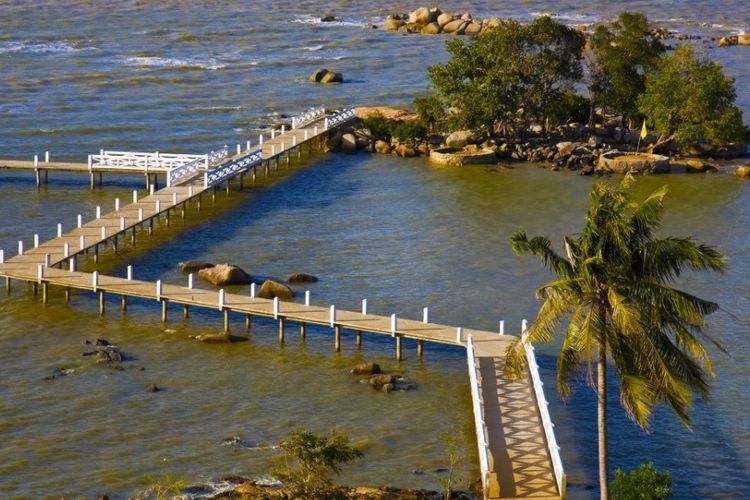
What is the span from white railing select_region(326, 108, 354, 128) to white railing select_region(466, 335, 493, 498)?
40186mm

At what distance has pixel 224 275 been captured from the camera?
57.3 metres

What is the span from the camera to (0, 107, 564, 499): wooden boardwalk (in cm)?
3881

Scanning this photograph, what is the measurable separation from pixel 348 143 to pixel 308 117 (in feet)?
14.1

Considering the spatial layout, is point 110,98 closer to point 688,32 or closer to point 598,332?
point 688,32

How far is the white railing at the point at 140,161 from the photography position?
74.1 meters

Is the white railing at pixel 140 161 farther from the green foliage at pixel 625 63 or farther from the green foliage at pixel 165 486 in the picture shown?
the green foliage at pixel 165 486

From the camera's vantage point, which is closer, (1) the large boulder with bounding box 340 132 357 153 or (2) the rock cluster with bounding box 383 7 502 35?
(1) the large boulder with bounding box 340 132 357 153

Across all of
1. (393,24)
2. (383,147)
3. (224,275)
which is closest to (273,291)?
(224,275)

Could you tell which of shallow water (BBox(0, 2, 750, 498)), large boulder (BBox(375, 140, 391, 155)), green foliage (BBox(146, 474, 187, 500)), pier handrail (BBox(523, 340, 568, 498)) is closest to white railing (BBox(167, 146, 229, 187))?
shallow water (BBox(0, 2, 750, 498))

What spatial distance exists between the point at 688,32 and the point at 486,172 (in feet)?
200

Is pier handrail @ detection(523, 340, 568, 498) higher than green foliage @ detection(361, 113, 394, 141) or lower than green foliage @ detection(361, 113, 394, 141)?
lower

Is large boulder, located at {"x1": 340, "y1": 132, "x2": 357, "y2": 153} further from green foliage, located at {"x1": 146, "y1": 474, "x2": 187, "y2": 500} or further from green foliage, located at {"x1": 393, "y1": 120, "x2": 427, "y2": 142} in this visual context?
green foliage, located at {"x1": 146, "y1": 474, "x2": 187, "y2": 500}

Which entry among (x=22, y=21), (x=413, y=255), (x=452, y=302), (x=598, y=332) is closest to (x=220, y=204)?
(x=413, y=255)

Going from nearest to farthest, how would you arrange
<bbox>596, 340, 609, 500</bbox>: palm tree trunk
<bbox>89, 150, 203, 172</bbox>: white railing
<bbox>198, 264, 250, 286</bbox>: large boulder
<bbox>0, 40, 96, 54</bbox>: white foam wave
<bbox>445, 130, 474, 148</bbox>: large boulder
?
<bbox>596, 340, 609, 500</bbox>: palm tree trunk, <bbox>198, 264, 250, 286</bbox>: large boulder, <bbox>89, 150, 203, 172</bbox>: white railing, <bbox>445, 130, 474, 148</bbox>: large boulder, <bbox>0, 40, 96, 54</bbox>: white foam wave
